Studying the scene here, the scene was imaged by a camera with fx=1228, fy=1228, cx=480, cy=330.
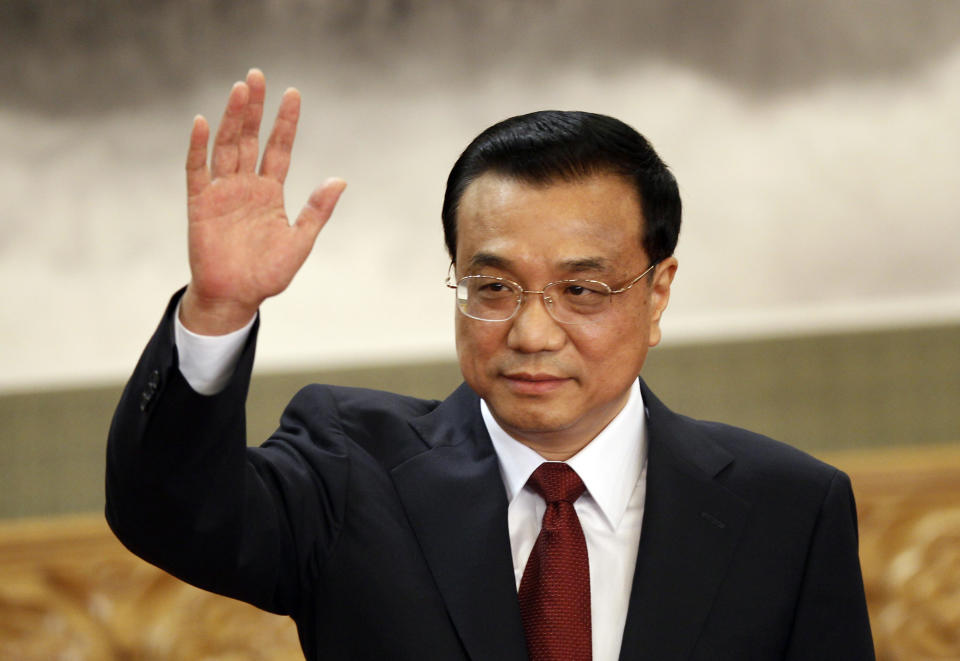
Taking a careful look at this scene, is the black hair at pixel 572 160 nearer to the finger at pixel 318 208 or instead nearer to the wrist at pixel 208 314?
the finger at pixel 318 208

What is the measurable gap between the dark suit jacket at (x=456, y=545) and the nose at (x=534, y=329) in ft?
0.66

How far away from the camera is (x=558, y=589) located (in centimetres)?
164

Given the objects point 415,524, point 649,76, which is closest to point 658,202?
point 415,524

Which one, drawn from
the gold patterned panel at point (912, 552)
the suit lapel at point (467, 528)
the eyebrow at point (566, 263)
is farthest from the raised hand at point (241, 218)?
the gold patterned panel at point (912, 552)

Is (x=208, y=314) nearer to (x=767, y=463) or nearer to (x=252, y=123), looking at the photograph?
(x=252, y=123)

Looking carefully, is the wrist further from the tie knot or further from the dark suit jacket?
the tie knot

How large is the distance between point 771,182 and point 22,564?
2.93 m

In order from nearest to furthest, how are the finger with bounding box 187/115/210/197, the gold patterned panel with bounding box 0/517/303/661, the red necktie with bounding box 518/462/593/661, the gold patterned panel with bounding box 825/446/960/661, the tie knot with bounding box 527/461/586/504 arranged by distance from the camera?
the finger with bounding box 187/115/210/197
the red necktie with bounding box 518/462/593/661
the tie knot with bounding box 527/461/586/504
the gold patterned panel with bounding box 0/517/303/661
the gold patterned panel with bounding box 825/446/960/661

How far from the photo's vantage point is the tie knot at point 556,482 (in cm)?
173

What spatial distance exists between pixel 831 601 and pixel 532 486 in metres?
0.44

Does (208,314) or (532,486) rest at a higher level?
(208,314)

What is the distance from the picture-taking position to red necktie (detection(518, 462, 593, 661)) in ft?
5.29

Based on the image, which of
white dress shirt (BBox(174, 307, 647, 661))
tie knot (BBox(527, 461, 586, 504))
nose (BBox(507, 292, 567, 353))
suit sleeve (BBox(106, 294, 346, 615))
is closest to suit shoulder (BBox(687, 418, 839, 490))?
white dress shirt (BBox(174, 307, 647, 661))

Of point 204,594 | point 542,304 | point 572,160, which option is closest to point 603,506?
point 542,304
